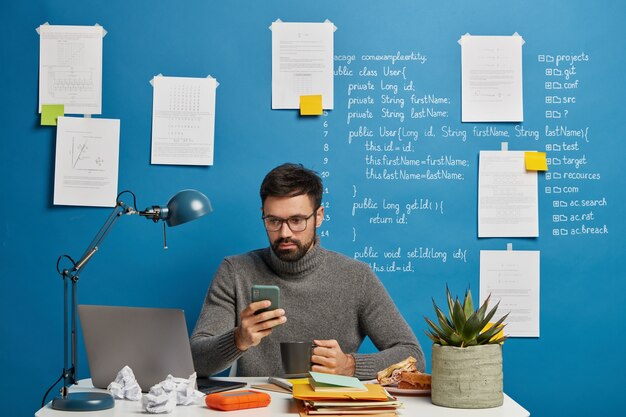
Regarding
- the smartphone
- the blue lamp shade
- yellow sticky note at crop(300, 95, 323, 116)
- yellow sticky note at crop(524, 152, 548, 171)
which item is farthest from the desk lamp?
yellow sticky note at crop(524, 152, 548, 171)

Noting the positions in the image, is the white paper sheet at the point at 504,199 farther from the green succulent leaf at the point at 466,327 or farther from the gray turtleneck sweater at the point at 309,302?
the green succulent leaf at the point at 466,327

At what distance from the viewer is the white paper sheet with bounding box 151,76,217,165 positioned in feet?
10.7

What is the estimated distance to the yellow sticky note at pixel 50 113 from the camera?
3230mm

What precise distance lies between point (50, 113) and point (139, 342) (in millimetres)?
1530

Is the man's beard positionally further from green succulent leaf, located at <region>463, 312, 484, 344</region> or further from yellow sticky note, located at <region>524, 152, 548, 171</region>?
yellow sticky note, located at <region>524, 152, 548, 171</region>

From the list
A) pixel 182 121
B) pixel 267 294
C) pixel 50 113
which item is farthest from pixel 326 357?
pixel 50 113

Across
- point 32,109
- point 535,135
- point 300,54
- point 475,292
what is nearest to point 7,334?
point 32,109

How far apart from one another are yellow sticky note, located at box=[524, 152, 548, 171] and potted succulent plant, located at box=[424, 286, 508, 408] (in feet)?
4.87

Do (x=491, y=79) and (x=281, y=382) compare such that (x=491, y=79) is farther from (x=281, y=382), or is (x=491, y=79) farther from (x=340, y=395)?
(x=340, y=395)

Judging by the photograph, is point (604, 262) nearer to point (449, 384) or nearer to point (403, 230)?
point (403, 230)

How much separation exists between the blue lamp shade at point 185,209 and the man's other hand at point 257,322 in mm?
302

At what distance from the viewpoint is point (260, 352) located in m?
2.80

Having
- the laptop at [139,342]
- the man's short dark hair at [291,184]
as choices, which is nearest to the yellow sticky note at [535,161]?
the man's short dark hair at [291,184]

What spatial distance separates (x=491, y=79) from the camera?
130 inches
